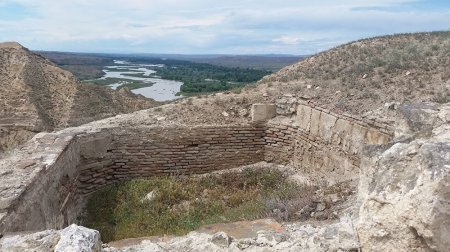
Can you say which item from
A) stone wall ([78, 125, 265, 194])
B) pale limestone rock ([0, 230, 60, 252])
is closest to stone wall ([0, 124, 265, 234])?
stone wall ([78, 125, 265, 194])

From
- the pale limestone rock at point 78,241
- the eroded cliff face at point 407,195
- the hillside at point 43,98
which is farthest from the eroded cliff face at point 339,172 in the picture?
the hillside at point 43,98

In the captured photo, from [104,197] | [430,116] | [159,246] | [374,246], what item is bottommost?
[104,197]

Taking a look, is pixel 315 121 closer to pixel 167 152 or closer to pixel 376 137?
pixel 376 137

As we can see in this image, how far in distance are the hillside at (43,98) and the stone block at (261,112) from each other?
7.41m

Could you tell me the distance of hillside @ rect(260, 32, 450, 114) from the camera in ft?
26.5

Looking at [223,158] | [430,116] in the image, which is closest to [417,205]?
[430,116]

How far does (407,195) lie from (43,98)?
18144 mm

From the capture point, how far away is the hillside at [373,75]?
317 inches

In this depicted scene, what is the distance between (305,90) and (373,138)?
9.85ft

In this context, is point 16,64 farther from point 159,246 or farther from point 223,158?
point 159,246

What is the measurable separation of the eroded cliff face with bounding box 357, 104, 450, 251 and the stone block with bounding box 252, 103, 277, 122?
646 centimetres

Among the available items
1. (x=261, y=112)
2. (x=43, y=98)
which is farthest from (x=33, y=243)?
(x=43, y=98)

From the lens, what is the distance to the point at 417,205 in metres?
1.95

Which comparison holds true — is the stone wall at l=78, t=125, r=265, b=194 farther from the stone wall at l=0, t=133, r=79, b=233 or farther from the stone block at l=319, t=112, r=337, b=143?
the stone block at l=319, t=112, r=337, b=143
